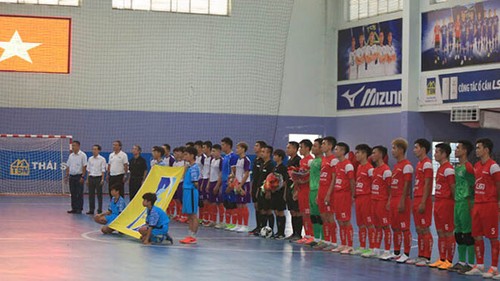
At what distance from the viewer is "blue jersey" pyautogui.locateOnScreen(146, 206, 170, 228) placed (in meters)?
14.7

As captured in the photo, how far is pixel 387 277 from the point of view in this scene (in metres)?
11.4

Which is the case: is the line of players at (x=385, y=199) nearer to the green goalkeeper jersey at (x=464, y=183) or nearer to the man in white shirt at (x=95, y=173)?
the green goalkeeper jersey at (x=464, y=183)

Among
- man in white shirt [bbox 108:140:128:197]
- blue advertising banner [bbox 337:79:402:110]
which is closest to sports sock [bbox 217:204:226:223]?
man in white shirt [bbox 108:140:128:197]

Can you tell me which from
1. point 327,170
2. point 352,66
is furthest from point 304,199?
point 352,66

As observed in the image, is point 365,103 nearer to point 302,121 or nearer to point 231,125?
point 302,121

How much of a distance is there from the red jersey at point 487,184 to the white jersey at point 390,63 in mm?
17982

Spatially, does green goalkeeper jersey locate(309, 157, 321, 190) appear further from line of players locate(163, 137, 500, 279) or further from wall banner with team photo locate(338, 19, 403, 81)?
wall banner with team photo locate(338, 19, 403, 81)

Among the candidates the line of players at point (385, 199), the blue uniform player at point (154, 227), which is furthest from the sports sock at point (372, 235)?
the blue uniform player at point (154, 227)

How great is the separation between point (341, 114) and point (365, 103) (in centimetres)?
201

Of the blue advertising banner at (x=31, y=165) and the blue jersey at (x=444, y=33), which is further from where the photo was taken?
the blue advertising banner at (x=31, y=165)

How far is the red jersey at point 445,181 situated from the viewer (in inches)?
487

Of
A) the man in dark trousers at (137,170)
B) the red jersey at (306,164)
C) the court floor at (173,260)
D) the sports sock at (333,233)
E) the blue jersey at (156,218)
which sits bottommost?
the court floor at (173,260)

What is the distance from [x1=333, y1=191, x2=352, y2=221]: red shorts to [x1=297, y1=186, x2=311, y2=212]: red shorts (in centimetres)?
126

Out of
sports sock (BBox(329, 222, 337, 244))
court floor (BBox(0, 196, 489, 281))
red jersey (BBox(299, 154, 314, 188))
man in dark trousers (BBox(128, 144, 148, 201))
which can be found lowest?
court floor (BBox(0, 196, 489, 281))
